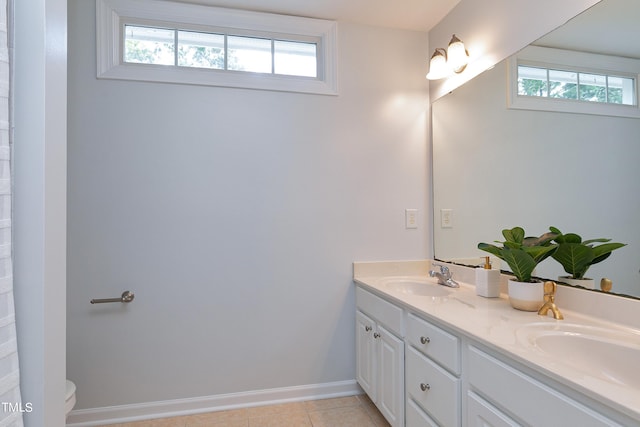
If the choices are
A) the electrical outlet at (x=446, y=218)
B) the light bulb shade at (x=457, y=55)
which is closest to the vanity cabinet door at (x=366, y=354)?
the electrical outlet at (x=446, y=218)

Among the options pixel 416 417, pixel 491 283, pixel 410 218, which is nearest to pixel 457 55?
pixel 410 218

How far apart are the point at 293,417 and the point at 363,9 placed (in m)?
2.51

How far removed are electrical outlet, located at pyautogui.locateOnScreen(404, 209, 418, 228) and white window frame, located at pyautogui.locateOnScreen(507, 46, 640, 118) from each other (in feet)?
2.86

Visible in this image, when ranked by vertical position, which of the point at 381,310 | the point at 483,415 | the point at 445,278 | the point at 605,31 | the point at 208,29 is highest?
the point at 208,29

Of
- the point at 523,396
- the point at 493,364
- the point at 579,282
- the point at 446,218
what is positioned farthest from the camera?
the point at 446,218

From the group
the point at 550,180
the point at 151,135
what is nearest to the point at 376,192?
the point at 550,180

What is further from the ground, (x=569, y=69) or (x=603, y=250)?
(x=569, y=69)

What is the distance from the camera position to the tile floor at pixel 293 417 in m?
1.88

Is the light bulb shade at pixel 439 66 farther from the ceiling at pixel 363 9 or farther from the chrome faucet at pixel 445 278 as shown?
the chrome faucet at pixel 445 278

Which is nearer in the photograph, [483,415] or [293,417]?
[483,415]

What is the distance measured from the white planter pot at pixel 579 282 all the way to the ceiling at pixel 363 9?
1.68 metres

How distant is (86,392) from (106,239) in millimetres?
873

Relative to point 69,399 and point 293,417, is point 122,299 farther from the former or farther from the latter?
point 293,417

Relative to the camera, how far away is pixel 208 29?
6.71ft
